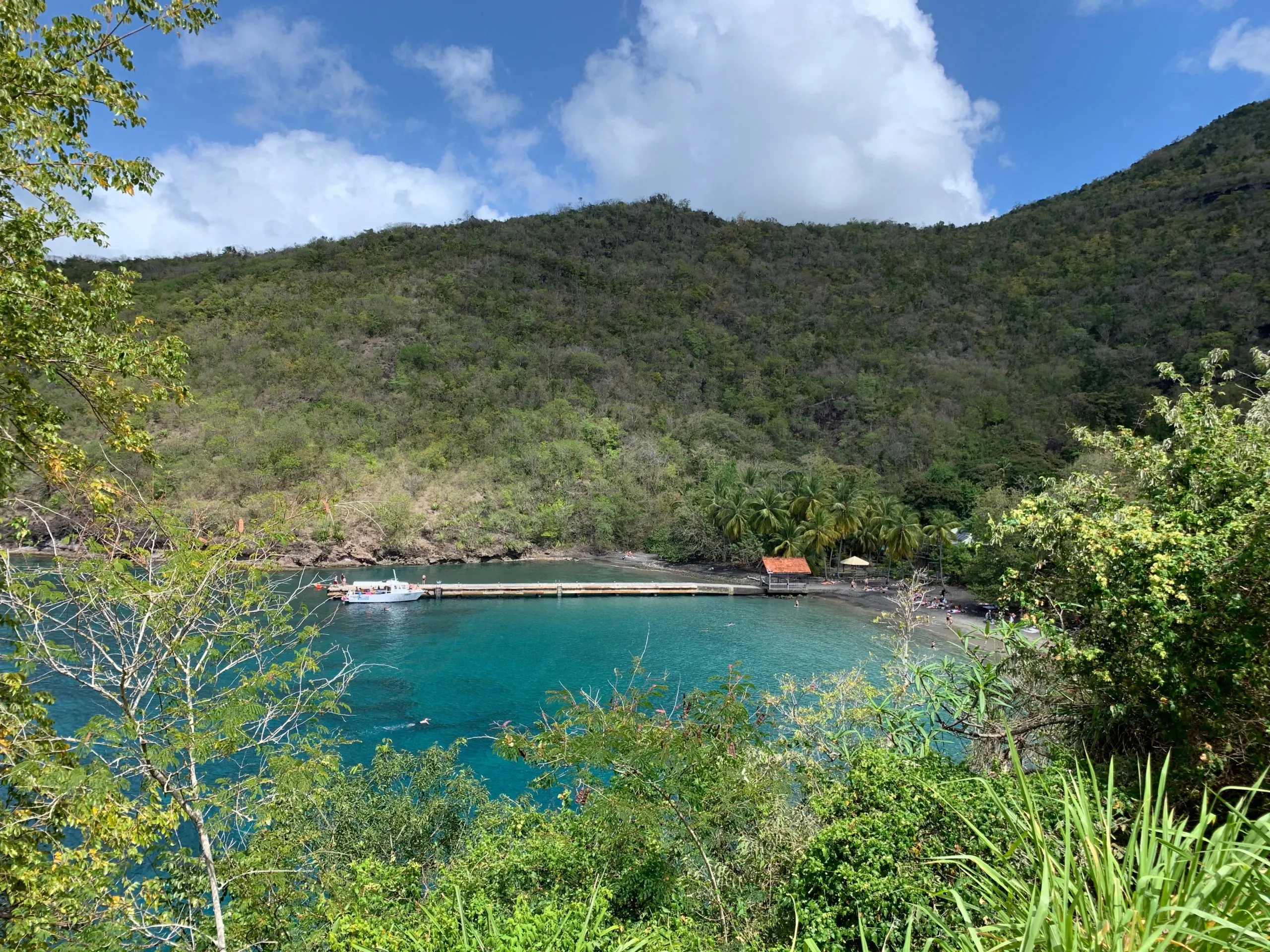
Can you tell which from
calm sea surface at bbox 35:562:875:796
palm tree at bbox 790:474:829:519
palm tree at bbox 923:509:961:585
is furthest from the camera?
palm tree at bbox 790:474:829:519

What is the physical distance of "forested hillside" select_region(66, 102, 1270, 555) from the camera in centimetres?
5181

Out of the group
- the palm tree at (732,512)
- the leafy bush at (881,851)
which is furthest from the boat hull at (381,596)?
the leafy bush at (881,851)

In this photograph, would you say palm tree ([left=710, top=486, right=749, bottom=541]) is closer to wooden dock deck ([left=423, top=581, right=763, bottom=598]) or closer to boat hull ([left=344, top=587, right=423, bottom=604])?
wooden dock deck ([left=423, top=581, right=763, bottom=598])

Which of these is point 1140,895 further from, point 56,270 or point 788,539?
point 788,539

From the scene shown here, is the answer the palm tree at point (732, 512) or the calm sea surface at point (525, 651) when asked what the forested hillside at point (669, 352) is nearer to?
the palm tree at point (732, 512)

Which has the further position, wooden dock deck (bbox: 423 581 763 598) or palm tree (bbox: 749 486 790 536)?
palm tree (bbox: 749 486 790 536)

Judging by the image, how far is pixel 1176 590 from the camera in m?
→ 5.03

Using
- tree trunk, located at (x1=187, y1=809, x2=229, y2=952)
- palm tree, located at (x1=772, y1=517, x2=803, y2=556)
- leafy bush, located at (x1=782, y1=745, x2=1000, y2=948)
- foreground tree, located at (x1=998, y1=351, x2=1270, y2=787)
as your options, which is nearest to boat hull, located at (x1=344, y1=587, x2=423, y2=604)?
palm tree, located at (x1=772, y1=517, x2=803, y2=556)

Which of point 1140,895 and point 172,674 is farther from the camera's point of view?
point 172,674

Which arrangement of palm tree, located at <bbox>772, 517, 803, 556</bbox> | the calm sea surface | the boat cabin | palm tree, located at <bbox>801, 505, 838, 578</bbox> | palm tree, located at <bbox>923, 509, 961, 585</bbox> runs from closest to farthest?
the calm sea surface < palm tree, located at <bbox>923, 509, 961, 585</bbox> < the boat cabin < palm tree, located at <bbox>801, 505, 838, 578</bbox> < palm tree, located at <bbox>772, 517, 803, 556</bbox>

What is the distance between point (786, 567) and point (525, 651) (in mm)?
17609

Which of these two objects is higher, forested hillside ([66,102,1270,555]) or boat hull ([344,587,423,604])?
forested hillside ([66,102,1270,555])

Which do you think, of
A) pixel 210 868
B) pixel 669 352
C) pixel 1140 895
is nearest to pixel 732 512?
pixel 210 868

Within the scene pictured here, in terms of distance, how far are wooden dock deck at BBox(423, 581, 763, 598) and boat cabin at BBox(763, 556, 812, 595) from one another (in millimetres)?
859
